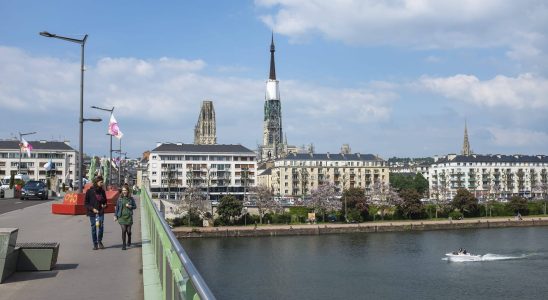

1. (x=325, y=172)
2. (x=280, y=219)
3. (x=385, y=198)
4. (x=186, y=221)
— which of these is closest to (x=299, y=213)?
(x=280, y=219)

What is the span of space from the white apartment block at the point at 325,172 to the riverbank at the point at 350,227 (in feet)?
191

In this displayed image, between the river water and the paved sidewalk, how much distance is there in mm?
29902

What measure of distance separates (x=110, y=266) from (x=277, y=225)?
9071 cm

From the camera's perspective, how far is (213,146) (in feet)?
514

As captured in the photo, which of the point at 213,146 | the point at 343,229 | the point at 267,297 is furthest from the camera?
the point at 213,146

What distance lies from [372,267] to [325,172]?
108 meters

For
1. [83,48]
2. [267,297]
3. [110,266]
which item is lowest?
[267,297]

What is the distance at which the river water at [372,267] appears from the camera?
4953cm

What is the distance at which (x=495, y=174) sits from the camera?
180 metres

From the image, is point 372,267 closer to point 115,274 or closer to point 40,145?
point 115,274

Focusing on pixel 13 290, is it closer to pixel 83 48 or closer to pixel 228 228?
pixel 83 48

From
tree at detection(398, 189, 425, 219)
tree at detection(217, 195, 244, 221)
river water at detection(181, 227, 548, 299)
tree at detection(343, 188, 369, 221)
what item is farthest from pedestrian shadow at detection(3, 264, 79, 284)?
tree at detection(398, 189, 425, 219)

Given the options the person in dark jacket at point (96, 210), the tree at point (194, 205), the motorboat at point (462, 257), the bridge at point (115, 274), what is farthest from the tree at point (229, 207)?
the person in dark jacket at point (96, 210)

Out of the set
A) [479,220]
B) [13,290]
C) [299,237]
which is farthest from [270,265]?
[479,220]
